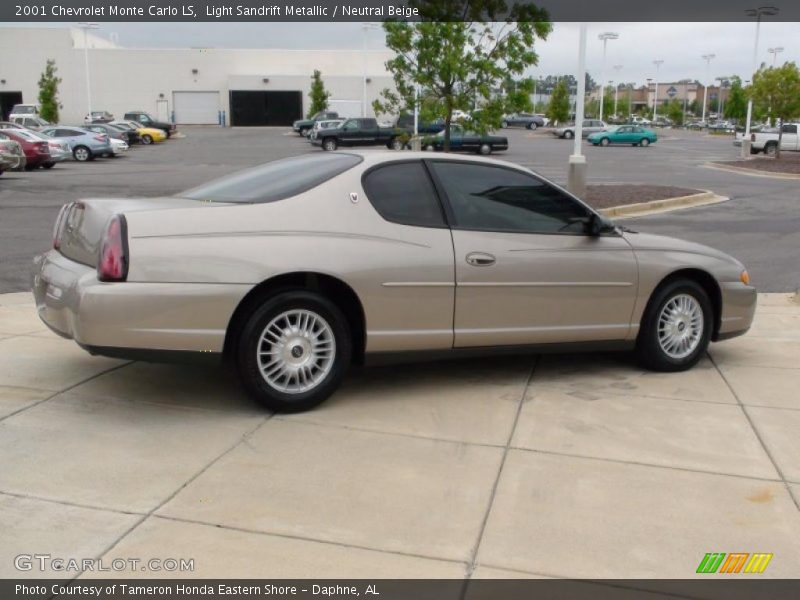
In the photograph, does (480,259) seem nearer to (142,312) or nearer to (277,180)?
(277,180)

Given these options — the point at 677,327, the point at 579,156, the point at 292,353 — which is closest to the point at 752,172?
the point at 579,156

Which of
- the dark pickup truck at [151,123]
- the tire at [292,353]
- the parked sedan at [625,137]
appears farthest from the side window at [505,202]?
the dark pickup truck at [151,123]

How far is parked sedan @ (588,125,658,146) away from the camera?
186ft

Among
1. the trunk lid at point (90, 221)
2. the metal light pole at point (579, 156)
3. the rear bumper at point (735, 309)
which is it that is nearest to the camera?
the trunk lid at point (90, 221)

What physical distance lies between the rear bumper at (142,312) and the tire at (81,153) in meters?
33.9

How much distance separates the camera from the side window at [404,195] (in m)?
5.49

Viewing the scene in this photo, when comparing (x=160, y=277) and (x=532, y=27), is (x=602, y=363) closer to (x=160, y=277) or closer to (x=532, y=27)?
(x=160, y=277)

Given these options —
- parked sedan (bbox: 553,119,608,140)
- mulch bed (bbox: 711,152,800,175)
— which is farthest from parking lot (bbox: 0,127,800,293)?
parked sedan (bbox: 553,119,608,140)

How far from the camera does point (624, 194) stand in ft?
67.9

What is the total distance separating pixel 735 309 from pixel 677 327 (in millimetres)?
564

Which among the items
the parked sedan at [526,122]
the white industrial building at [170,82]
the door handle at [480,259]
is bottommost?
the door handle at [480,259]

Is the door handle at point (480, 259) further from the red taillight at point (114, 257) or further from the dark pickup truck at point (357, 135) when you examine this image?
the dark pickup truck at point (357, 135)

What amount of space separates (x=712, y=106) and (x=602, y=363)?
195 meters
